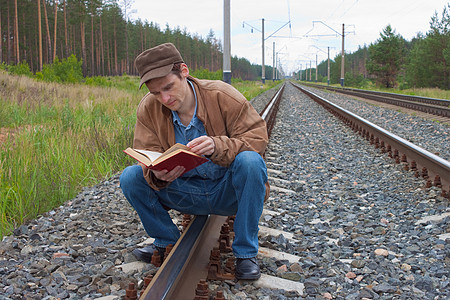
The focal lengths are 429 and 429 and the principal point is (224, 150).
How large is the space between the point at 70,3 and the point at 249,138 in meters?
53.6

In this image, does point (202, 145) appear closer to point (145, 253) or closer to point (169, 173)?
point (169, 173)

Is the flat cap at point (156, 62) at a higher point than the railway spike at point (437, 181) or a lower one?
higher

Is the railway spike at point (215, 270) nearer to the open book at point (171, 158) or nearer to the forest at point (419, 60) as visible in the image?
the open book at point (171, 158)

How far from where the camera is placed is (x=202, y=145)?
226 centimetres

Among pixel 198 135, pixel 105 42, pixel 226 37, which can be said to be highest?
pixel 105 42

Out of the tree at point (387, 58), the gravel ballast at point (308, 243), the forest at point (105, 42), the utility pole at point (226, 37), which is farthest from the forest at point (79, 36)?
the gravel ballast at point (308, 243)

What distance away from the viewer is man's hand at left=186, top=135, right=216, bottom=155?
224 centimetres

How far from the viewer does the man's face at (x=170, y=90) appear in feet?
7.81

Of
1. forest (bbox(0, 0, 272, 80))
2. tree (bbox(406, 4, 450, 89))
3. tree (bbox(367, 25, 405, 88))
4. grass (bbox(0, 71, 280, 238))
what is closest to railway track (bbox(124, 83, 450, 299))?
grass (bbox(0, 71, 280, 238))

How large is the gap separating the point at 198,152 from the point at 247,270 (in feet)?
2.35

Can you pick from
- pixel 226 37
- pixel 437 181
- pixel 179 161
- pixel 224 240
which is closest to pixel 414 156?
pixel 437 181

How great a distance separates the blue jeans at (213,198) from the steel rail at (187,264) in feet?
0.50

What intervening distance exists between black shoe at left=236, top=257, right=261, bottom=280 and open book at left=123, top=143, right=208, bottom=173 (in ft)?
2.07

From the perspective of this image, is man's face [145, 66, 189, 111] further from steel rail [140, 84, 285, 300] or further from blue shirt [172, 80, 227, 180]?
steel rail [140, 84, 285, 300]
